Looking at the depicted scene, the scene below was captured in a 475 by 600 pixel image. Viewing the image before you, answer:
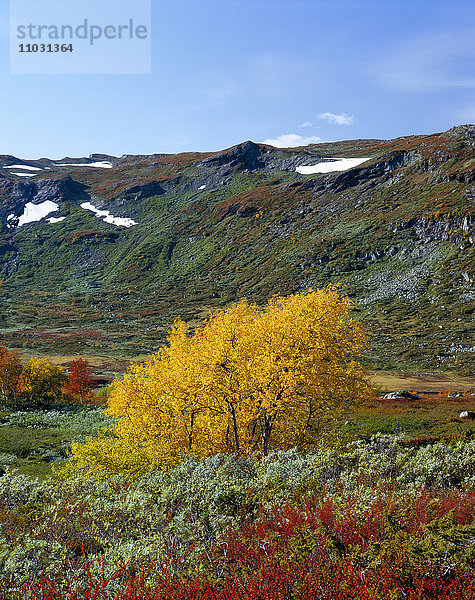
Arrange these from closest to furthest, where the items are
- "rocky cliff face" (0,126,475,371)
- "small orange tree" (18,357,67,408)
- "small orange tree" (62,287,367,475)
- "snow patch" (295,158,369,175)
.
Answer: "small orange tree" (62,287,367,475) → "small orange tree" (18,357,67,408) → "rocky cliff face" (0,126,475,371) → "snow patch" (295,158,369,175)

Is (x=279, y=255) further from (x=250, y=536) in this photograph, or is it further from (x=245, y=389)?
(x=250, y=536)

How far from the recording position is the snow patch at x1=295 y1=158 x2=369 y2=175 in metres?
179

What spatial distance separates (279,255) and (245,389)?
391ft

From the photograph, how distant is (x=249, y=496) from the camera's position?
10.2 meters

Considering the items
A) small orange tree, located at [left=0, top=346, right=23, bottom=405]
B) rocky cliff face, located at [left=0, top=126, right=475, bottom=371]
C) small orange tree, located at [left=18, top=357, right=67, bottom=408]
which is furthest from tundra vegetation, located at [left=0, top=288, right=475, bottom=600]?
rocky cliff face, located at [left=0, top=126, right=475, bottom=371]

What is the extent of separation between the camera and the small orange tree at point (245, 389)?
57.8 feet

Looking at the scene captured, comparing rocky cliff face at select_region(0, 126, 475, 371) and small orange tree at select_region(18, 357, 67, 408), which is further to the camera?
rocky cliff face at select_region(0, 126, 475, 371)

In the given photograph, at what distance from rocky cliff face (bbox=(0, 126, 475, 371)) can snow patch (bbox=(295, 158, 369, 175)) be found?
4945 millimetres

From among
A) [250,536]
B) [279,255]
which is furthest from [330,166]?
[250,536]

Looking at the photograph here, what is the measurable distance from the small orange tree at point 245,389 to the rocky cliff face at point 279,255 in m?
50.8

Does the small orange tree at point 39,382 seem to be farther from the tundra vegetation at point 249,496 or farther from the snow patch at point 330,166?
the snow patch at point 330,166

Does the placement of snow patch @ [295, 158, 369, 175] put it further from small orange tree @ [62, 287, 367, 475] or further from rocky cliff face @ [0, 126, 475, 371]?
small orange tree @ [62, 287, 367, 475]

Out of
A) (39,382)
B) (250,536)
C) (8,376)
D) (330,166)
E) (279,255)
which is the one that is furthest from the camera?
(330,166)

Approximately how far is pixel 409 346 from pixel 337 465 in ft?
217
